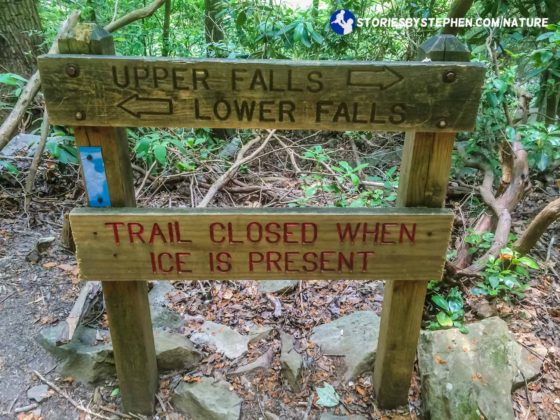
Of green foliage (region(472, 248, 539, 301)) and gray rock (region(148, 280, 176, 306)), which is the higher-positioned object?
green foliage (region(472, 248, 539, 301))

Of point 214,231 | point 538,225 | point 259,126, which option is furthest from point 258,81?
point 538,225

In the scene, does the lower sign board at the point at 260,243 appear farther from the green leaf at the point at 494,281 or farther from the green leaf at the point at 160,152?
the green leaf at the point at 160,152

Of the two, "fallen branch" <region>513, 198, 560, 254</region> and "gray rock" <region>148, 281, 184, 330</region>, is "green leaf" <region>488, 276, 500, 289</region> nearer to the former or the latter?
"fallen branch" <region>513, 198, 560, 254</region>

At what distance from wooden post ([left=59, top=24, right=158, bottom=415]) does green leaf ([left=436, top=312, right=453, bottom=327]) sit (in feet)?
5.08

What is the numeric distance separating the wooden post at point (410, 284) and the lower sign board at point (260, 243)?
0.09 meters

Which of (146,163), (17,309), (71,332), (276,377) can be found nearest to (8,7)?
(146,163)

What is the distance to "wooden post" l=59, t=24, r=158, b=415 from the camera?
137 centimetres

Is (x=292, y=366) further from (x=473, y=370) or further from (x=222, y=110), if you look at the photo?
(x=222, y=110)

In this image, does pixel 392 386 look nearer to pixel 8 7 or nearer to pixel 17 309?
pixel 17 309

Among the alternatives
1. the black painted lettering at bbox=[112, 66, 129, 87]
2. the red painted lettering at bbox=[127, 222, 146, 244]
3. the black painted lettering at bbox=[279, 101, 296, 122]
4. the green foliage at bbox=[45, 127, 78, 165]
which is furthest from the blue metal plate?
the green foliage at bbox=[45, 127, 78, 165]

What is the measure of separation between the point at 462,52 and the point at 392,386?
1.51 metres

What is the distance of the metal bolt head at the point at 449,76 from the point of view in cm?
136

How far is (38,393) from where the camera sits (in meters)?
2.10

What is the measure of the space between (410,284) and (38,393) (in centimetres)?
190
